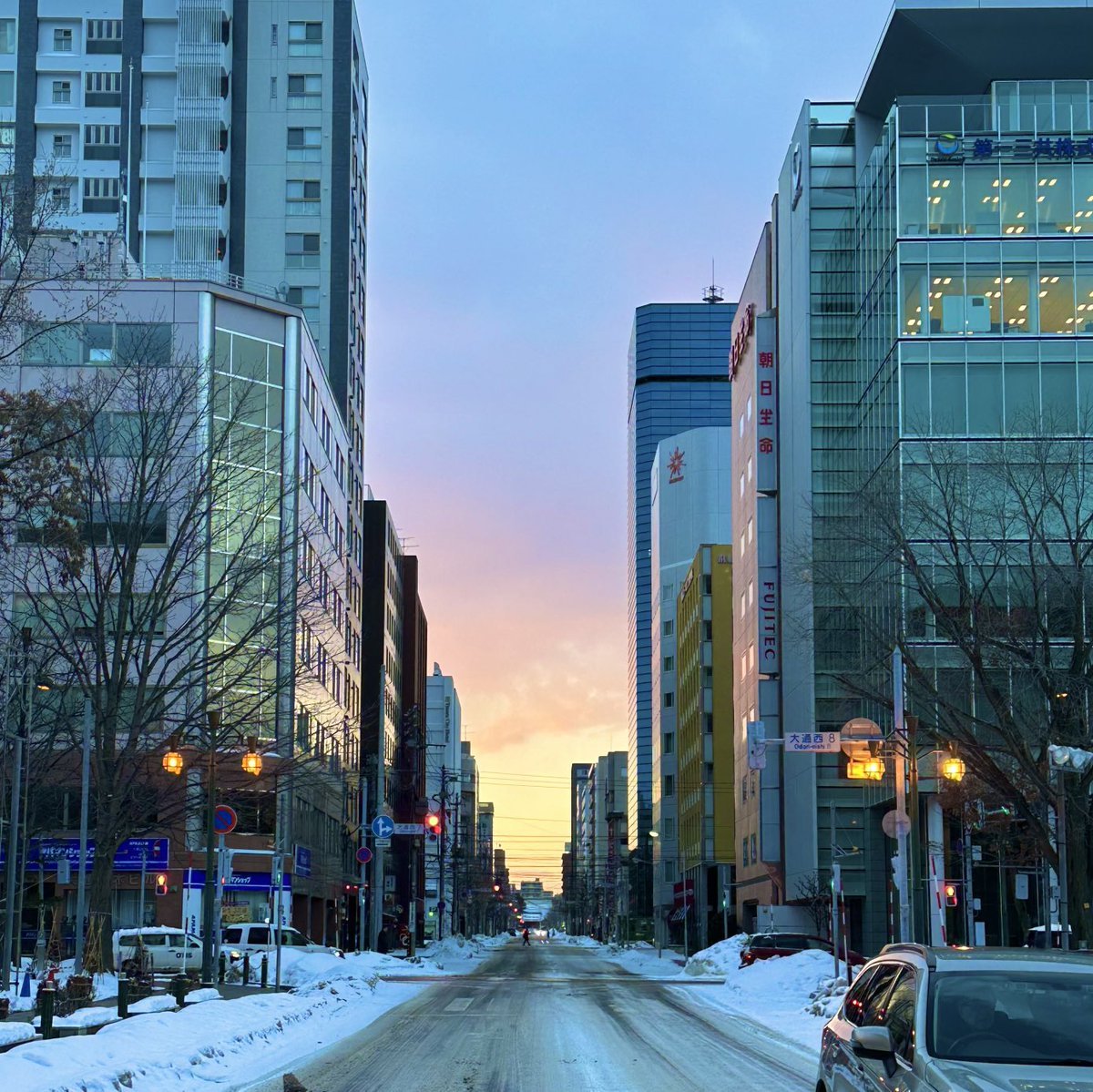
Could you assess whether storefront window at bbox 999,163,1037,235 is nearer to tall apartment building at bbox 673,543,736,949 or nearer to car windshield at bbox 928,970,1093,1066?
tall apartment building at bbox 673,543,736,949

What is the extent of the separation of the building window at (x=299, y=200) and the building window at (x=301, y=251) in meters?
1.38

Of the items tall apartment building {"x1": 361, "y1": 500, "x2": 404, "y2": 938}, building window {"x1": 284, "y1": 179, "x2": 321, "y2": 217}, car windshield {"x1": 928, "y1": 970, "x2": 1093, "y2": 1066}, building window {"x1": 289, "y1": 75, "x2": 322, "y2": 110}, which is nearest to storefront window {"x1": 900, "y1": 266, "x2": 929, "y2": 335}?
building window {"x1": 284, "y1": 179, "x2": 321, "y2": 217}

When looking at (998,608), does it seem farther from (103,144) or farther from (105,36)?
(105,36)

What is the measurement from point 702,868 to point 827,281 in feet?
132

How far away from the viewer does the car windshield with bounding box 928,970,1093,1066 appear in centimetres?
842

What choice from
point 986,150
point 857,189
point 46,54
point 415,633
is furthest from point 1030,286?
point 415,633

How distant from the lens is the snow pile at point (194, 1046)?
15.0 metres

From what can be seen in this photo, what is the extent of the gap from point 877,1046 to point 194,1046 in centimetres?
1274

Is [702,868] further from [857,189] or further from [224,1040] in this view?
[224,1040]

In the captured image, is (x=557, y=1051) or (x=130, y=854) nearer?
(x=557, y=1051)

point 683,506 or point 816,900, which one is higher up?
point 683,506

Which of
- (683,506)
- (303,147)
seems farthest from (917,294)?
(683,506)

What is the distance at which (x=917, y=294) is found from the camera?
58.1m

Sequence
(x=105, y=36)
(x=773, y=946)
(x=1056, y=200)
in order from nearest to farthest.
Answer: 1. (x=773, y=946)
2. (x=1056, y=200)
3. (x=105, y=36)
